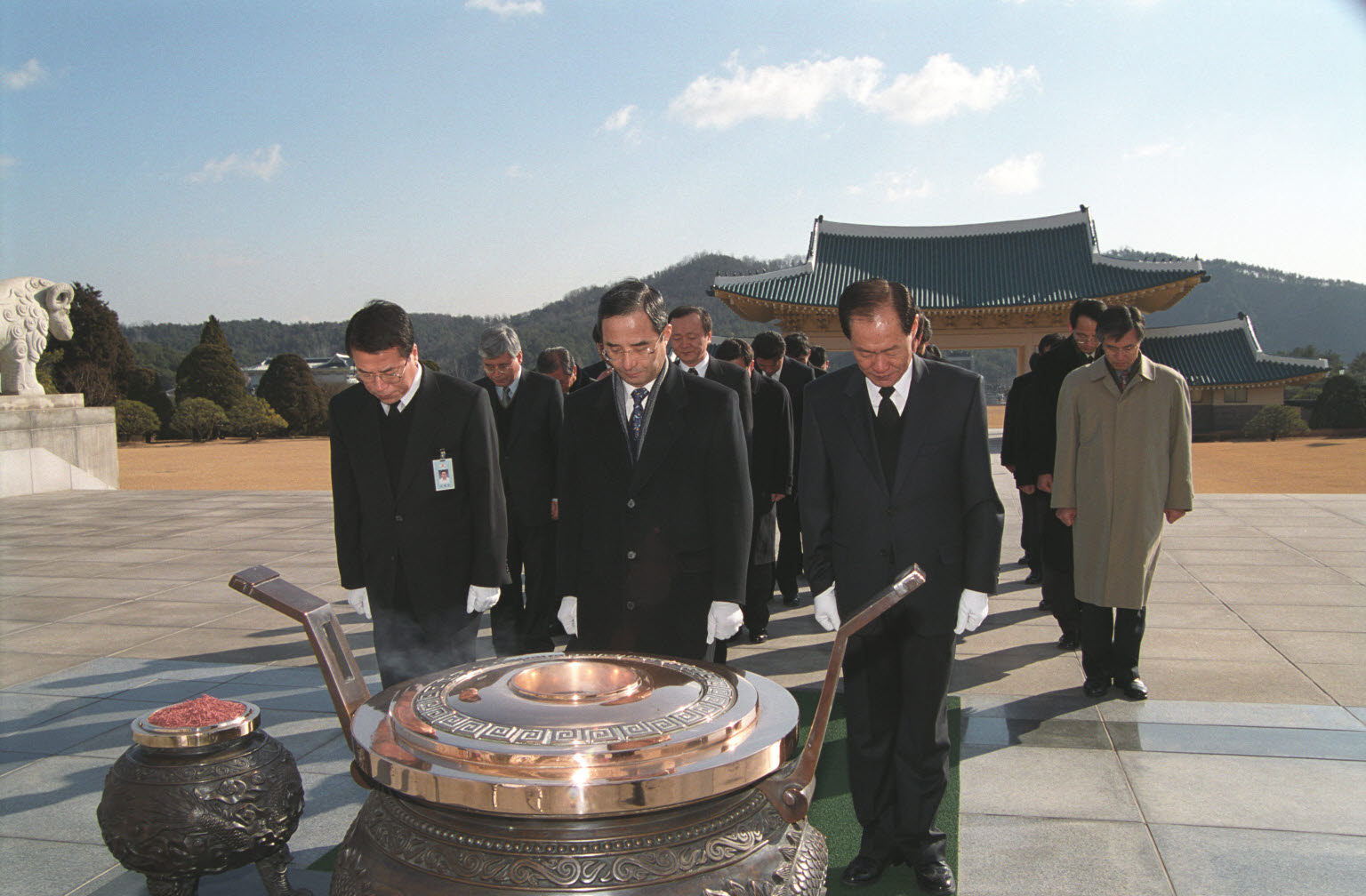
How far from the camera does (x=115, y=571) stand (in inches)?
304

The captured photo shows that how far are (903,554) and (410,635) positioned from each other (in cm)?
152

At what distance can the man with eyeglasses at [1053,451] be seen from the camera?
486 cm

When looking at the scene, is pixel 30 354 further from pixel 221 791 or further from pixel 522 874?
pixel 522 874

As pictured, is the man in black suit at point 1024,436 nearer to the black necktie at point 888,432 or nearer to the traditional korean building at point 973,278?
the black necktie at point 888,432

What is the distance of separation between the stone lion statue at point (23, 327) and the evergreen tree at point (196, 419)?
18178mm

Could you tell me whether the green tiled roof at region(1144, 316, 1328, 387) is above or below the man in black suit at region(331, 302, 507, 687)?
above

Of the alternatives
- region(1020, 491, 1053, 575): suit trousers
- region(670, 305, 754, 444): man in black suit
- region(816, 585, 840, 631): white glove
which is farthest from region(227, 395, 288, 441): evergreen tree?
region(816, 585, 840, 631): white glove

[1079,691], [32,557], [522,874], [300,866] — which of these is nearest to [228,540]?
[32,557]

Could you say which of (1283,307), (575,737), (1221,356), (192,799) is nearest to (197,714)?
(192,799)

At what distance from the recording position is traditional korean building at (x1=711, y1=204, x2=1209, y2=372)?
26797 millimetres

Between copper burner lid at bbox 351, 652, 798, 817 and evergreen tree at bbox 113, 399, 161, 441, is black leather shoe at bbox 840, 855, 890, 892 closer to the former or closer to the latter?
copper burner lid at bbox 351, 652, 798, 817

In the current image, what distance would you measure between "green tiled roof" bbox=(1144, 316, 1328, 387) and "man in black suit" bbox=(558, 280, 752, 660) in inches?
1173

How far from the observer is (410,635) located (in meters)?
2.91

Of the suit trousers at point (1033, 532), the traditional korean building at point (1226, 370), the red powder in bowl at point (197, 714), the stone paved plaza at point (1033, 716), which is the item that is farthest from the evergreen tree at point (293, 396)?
the red powder in bowl at point (197, 714)
